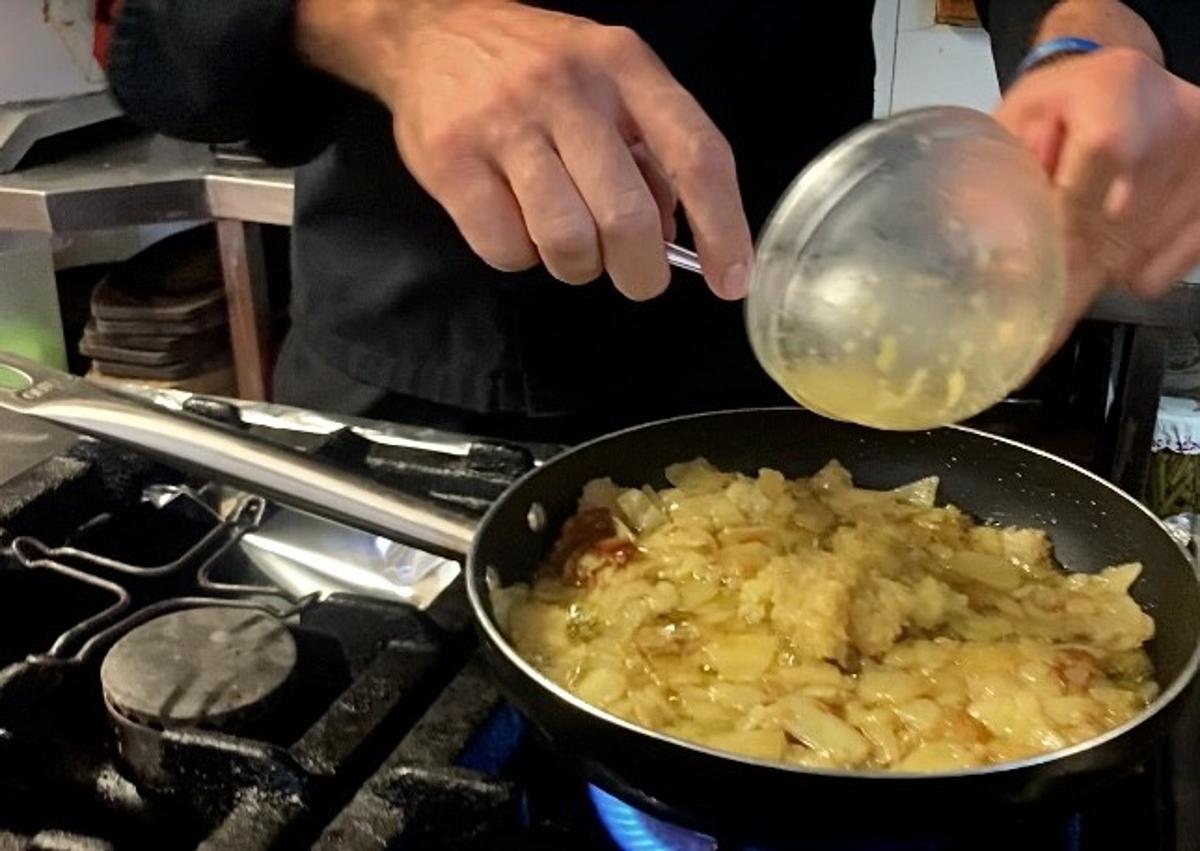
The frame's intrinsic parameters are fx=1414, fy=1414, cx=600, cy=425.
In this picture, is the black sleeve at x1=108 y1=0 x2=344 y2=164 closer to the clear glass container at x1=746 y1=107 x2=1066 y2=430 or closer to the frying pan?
the frying pan

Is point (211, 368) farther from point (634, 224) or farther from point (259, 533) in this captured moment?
point (634, 224)

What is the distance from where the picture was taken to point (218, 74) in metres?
0.97

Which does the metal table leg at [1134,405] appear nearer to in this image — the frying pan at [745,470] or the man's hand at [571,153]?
the frying pan at [745,470]

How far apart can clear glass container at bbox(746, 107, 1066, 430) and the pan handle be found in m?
0.23

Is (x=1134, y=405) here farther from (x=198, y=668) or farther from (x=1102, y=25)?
(x=198, y=668)

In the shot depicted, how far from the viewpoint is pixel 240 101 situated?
3.26ft

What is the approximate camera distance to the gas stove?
673 millimetres

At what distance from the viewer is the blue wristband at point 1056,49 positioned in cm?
89

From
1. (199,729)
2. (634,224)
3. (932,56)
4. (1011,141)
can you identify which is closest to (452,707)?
(199,729)

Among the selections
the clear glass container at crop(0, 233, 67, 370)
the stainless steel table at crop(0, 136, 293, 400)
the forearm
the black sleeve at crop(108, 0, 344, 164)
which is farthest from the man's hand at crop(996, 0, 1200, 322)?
the clear glass container at crop(0, 233, 67, 370)

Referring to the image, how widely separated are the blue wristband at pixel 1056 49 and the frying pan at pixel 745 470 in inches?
A: 10.1

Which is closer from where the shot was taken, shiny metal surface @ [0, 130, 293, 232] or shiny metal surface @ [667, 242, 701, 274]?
shiny metal surface @ [667, 242, 701, 274]

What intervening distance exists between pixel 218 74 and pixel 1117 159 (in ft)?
1.93

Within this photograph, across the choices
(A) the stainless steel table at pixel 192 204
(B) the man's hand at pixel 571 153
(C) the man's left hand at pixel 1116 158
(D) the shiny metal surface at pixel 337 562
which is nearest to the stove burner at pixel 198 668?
(D) the shiny metal surface at pixel 337 562
